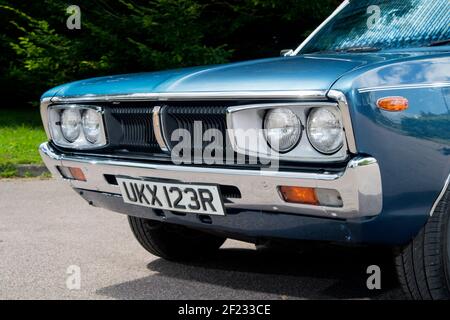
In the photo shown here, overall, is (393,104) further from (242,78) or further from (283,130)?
(242,78)

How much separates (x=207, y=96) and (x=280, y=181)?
47cm

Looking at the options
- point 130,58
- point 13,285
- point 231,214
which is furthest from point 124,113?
point 130,58

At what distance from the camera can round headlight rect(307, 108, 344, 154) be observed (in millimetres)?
2742

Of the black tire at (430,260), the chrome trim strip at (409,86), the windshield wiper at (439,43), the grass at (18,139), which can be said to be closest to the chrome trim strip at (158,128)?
the chrome trim strip at (409,86)

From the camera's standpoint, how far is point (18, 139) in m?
9.30

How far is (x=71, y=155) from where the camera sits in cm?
358

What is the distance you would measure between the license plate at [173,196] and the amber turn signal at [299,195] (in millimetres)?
304

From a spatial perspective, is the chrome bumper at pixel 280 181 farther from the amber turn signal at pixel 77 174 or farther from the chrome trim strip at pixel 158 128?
the amber turn signal at pixel 77 174

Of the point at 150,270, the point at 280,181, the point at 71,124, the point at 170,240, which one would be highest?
the point at 71,124

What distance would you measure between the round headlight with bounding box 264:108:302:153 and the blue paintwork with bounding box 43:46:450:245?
0.37ft

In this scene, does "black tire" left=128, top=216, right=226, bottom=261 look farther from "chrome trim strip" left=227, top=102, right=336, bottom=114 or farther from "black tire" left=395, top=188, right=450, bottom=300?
"black tire" left=395, top=188, right=450, bottom=300

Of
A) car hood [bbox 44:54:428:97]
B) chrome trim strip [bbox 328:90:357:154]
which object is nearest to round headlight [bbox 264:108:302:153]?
car hood [bbox 44:54:428:97]

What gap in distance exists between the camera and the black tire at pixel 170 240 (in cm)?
405

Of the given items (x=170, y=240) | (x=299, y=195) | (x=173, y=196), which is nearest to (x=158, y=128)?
(x=173, y=196)
